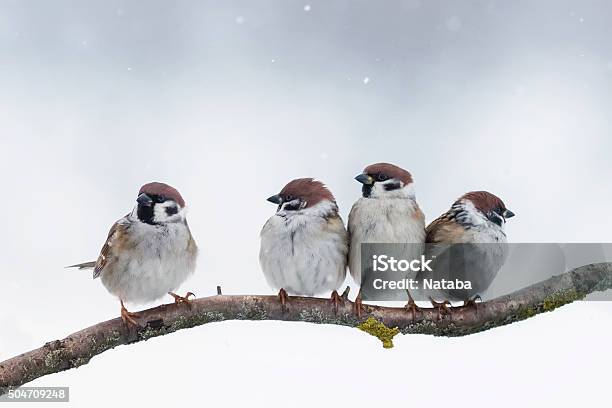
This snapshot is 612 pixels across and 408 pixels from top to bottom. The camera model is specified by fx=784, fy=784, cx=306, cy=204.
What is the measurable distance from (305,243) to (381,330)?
718mm

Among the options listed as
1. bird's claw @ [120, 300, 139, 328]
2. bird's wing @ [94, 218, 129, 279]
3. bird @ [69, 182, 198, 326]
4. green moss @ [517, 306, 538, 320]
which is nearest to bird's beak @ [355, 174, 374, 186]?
bird @ [69, 182, 198, 326]

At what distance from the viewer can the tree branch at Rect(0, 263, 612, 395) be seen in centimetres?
459

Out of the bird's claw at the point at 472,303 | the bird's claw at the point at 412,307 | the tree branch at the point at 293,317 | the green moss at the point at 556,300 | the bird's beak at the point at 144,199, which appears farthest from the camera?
the green moss at the point at 556,300

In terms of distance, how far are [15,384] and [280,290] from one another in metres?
1.64

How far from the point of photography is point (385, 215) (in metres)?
4.97

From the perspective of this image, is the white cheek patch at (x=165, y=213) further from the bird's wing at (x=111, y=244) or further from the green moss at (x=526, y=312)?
the green moss at (x=526, y=312)

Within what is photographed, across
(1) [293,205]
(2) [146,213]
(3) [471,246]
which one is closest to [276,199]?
(1) [293,205]

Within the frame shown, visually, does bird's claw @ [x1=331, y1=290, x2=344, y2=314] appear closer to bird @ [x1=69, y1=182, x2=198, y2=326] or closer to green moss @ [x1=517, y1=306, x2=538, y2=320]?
bird @ [x1=69, y1=182, x2=198, y2=326]

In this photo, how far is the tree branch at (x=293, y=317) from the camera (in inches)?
181

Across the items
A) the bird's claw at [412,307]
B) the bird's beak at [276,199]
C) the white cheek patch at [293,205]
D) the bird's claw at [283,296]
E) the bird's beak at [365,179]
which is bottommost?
the bird's claw at [412,307]

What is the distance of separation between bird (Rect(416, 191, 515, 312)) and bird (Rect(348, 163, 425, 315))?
0.47 ft

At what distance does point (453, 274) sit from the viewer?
497 centimetres

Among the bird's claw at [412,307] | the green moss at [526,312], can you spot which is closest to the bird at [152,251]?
the bird's claw at [412,307]

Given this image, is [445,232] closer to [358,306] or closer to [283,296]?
[358,306]
